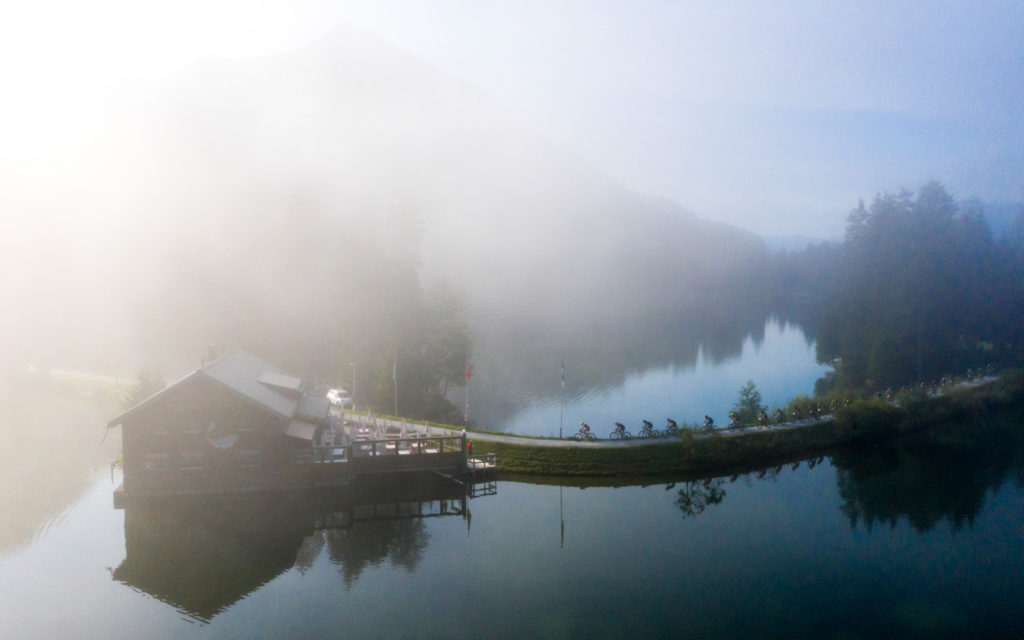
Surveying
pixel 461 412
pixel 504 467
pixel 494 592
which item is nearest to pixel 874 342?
pixel 461 412

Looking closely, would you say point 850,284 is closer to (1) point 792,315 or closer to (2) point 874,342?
(2) point 874,342

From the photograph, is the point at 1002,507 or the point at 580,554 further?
the point at 1002,507

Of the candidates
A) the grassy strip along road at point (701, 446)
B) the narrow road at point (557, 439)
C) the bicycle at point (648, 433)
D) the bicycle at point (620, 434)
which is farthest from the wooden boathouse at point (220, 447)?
the bicycle at point (648, 433)

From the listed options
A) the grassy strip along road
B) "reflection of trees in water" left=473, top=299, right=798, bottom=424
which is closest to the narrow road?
the grassy strip along road

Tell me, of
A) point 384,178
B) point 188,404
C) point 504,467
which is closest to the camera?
point 188,404

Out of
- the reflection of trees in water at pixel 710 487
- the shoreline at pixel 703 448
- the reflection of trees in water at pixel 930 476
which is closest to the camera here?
the reflection of trees in water at pixel 930 476

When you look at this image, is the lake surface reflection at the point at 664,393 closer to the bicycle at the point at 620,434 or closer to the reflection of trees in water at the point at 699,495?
the bicycle at the point at 620,434

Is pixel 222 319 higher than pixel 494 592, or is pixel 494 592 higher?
pixel 222 319

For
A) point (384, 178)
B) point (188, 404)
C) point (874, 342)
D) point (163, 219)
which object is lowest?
point (188, 404)
